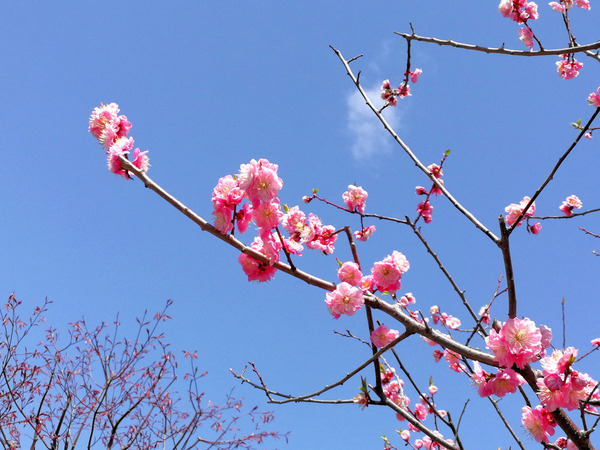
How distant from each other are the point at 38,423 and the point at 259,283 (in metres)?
5.26

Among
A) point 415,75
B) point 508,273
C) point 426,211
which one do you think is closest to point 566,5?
point 415,75

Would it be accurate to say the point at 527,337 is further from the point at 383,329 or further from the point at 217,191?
the point at 217,191

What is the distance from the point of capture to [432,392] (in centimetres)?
445

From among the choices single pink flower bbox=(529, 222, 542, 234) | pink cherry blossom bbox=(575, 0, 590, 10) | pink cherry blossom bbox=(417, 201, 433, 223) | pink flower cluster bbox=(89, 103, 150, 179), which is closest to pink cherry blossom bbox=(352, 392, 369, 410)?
pink flower cluster bbox=(89, 103, 150, 179)

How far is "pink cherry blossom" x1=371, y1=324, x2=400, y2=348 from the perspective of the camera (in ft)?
8.12

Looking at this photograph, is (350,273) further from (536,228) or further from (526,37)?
(526,37)

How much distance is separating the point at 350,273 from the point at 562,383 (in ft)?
3.49

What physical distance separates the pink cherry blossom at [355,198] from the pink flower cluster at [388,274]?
116 centimetres

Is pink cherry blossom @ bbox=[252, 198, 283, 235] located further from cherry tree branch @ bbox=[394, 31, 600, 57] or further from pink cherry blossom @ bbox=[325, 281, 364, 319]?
cherry tree branch @ bbox=[394, 31, 600, 57]

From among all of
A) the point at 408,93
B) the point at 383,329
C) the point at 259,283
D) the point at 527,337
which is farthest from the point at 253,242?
the point at 408,93

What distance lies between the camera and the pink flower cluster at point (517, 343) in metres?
1.86

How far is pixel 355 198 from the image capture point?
346cm

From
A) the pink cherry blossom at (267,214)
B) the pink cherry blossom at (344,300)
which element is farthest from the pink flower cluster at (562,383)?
the pink cherry blossom at (267,214)

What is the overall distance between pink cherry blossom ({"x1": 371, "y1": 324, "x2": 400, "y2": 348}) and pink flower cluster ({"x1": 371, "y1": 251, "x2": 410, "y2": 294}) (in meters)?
0.28
